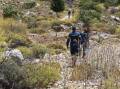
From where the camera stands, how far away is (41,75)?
14125 mm

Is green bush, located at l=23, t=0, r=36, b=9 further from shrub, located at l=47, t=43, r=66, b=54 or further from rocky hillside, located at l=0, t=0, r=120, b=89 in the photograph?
shrub, located at l=47, t=43, r=66, b=54

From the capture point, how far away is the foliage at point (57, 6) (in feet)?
134

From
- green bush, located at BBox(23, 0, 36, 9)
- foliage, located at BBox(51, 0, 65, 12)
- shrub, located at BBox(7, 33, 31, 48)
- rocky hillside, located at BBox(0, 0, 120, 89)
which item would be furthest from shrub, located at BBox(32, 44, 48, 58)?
green bush, located at BBox(23, 0, 36, 9)

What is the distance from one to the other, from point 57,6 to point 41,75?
2704cm

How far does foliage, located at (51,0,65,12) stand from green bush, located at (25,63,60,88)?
25923mm

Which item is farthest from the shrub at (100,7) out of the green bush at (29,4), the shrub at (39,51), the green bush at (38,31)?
the shrub at (39,51)

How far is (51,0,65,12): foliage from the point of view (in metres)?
40.9

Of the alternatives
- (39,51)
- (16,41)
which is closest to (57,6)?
(16,41)

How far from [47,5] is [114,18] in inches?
316

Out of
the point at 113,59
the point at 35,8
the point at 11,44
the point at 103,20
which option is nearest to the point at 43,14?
the point at 35,8

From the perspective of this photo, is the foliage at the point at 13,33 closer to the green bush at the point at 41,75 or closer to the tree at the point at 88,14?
the tree at the point at 88,14

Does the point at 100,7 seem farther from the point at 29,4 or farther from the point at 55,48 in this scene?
the point at 55,48

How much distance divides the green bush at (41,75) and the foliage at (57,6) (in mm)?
25923

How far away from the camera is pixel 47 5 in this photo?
44062 millimetres
